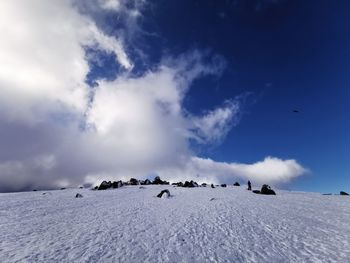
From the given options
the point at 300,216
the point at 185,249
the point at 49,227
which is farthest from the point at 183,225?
the point at 300,216

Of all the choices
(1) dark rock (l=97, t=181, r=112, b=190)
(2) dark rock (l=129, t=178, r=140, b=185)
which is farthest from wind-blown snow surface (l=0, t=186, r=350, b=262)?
(2) dark rock (l=129, t=178, r=140, b=185)

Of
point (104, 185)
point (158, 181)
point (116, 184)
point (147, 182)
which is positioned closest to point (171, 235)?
point (104, 185)

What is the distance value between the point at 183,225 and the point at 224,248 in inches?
187

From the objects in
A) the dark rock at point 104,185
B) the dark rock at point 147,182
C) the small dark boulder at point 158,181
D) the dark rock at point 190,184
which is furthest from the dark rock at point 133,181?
the dark rock at point 190,184

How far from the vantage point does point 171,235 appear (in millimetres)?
16031

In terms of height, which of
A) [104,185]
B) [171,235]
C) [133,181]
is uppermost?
[133,181]

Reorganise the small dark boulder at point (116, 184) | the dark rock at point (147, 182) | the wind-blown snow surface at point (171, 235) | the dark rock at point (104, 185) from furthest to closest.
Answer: the dark rock at point (147, 182), the small dark boulder at point (116, 184), the dark rock at point (104, 185), the wind-blown snow surface at point (171, 235)

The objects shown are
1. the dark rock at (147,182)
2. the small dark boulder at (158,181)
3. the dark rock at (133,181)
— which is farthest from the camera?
the small dark boulder at (158,181)

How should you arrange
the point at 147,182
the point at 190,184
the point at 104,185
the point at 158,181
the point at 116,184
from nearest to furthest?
the point at 104,185 < the point at 116,184 < the point at 190,184 < the point at 147,182 < the point at 158,181

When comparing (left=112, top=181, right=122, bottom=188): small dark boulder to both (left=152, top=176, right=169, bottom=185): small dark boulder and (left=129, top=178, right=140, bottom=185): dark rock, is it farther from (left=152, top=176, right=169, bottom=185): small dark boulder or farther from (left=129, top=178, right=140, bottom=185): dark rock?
(left=152, top=176, right=169, bottom=185): small dark boulder

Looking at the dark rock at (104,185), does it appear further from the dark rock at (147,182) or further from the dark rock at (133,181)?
the dark rock at (147,182)

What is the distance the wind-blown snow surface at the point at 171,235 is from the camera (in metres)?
12.9

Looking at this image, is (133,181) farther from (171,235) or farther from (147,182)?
(171,235)

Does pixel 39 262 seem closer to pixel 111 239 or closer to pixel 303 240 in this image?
pixel 111 239
